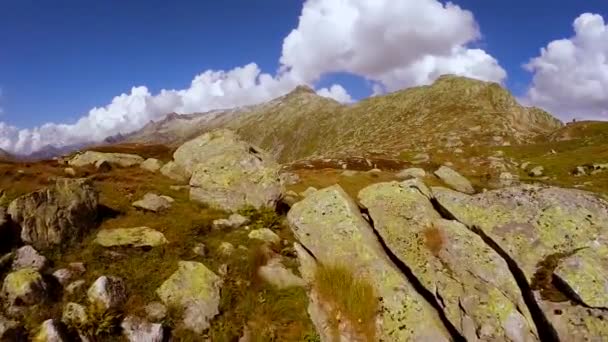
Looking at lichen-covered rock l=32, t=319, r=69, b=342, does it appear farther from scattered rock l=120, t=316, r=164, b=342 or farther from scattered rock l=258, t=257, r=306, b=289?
scattered rock l=258, t=257, r=306, b=289

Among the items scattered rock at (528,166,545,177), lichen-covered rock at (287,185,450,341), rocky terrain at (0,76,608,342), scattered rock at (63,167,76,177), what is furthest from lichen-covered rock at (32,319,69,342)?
scattered rock at (528,166,545,177)

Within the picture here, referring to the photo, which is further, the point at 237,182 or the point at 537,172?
the point at 537,172

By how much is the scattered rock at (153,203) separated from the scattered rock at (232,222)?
451 centimetres

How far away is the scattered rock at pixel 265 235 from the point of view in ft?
87.5

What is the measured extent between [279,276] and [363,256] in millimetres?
5667

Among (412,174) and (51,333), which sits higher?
(412,174)

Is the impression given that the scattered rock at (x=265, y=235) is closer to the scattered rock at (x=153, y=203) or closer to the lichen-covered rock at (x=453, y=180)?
the scattered rock at (x=153, y=203)

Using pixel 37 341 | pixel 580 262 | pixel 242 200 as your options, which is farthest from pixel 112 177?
pixel 580 262

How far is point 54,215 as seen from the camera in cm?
2400

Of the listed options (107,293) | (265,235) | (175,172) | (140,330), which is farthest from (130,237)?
(175,172)

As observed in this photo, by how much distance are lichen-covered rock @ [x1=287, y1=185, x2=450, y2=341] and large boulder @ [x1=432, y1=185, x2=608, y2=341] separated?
3.84m

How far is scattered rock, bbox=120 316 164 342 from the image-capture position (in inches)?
737

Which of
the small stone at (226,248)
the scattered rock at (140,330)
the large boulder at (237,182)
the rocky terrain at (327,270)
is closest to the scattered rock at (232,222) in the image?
the rocky terrain at (327,270)

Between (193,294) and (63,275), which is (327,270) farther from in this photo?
(63,275)
